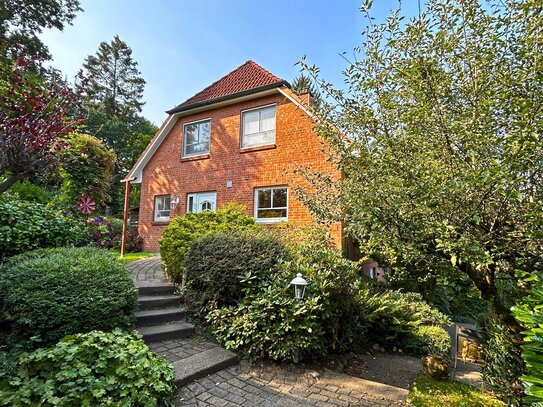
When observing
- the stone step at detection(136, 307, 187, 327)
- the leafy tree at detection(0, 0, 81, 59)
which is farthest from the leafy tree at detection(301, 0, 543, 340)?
the leafy tree at detection(0, 0, 81, 59)

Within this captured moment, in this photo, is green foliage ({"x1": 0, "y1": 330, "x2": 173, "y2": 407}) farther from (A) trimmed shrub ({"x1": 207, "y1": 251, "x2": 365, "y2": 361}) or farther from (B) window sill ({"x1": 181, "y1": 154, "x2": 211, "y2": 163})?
(B) window sill ({"x1": 181, "y1": 154, "x2": 211, "y2": 163})

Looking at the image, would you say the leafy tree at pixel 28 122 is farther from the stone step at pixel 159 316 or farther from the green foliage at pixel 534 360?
the green foliage at pixel 534 360

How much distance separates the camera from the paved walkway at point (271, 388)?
3248mm

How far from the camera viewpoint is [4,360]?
2.69m

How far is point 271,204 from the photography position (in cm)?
1011

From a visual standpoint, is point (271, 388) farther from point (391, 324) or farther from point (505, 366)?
point (391, 324)

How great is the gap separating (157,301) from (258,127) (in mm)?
7322

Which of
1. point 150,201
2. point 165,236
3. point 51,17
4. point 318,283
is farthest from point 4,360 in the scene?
point 51,17

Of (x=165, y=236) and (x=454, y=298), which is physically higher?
(x=165, y=236)

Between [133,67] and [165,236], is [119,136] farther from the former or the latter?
[165,236]

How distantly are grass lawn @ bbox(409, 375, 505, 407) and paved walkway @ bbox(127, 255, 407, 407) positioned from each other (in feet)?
1.62

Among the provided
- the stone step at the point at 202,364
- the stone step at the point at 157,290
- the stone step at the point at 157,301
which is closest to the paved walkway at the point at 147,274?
the stone step at the point at 157,290

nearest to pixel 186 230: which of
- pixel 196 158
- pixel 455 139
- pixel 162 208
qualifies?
pixel 455 139

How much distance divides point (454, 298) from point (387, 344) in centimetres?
539
